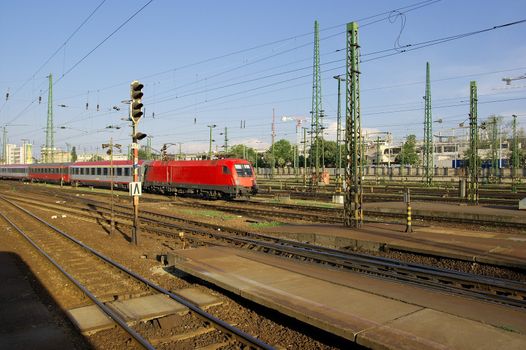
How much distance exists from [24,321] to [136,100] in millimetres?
8042

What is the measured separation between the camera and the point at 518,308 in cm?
689

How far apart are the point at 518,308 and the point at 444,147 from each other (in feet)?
452

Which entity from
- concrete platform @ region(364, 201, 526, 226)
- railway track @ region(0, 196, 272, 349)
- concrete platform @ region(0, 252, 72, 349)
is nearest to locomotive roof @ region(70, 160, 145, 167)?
railway track @ region(0, 196, 272, 349)

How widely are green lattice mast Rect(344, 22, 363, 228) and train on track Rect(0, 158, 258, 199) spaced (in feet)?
34.7

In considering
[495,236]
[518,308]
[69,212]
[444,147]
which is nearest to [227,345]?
[518,308]

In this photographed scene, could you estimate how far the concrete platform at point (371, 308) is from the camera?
530cm

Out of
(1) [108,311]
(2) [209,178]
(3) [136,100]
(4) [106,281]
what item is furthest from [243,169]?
(1) [108,311]

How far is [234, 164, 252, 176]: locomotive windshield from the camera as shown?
3021 cm

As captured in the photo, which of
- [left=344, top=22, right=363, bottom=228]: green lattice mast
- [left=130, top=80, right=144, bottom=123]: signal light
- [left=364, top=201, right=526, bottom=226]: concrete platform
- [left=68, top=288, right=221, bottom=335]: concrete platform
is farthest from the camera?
[left=364, top=201, right=526, bottom=226]: concrete platform

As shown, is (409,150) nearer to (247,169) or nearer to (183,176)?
(183,176)

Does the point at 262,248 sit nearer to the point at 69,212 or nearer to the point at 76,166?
the point at 69,212

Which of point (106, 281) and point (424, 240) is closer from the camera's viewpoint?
point (106, 281)

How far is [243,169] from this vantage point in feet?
101

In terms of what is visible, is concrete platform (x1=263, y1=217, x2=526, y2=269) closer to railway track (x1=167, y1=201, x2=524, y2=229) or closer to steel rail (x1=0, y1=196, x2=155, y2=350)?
railway track (x1=167, y1=201, x2=524, y2=229)
